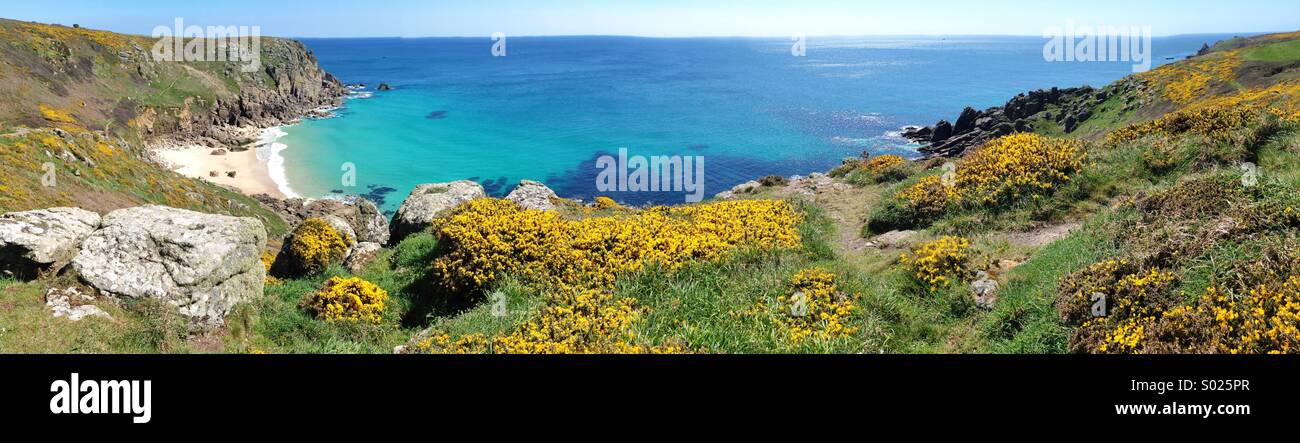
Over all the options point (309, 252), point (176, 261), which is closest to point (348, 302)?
point (176, 261)

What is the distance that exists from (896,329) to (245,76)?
108815mm

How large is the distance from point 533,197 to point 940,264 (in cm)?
1713

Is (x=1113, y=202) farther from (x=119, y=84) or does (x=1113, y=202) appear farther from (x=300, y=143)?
(x=119, y=84)

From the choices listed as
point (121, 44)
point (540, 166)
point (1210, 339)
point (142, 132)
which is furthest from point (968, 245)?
point (121, 44)

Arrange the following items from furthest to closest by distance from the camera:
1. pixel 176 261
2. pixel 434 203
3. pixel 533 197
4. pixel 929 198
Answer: pixel 533 197, pixel 434 203, pixel 929 198, pixel 176 261

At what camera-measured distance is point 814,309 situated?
11.2 meters

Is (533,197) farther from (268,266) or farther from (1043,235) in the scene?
(1043,235)

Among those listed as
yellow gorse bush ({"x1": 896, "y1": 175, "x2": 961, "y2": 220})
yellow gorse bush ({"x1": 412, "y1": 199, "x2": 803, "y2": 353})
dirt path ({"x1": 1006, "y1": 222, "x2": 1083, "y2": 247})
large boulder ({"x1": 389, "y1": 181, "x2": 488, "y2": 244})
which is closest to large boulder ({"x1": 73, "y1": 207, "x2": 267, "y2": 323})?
yellow gorse bush ({"x1": 412, "y1": 199, "x2": 803, "y2": 353})

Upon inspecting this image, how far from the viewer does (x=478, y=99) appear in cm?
12394

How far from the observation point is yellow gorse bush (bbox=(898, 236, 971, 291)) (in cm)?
1252

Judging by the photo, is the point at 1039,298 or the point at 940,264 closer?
the point at 1039,298

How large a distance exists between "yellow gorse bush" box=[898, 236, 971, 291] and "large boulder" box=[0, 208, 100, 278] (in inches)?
719

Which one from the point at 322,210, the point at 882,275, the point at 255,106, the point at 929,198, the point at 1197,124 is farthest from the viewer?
the point at 255,106

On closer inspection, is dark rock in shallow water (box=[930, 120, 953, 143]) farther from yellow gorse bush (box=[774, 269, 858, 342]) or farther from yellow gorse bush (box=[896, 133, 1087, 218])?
yellow gorse bush (box=[774, 269, 858, 342])
